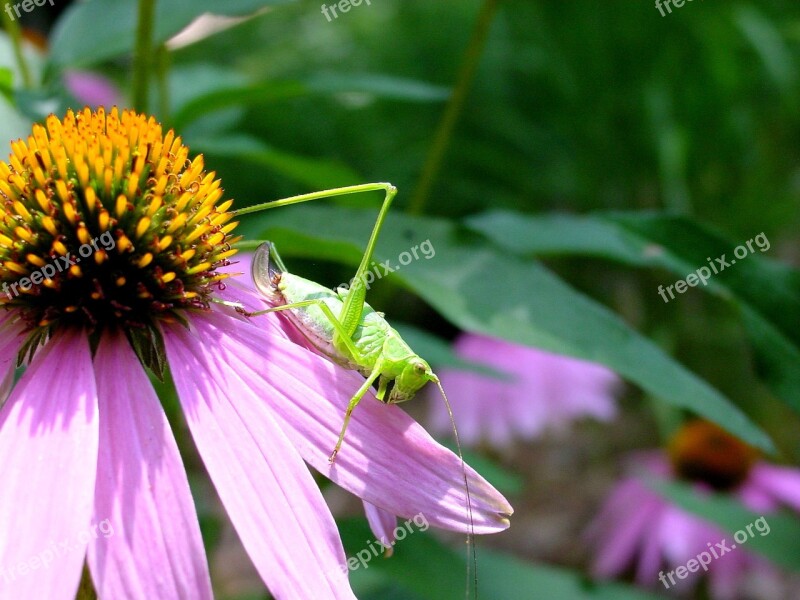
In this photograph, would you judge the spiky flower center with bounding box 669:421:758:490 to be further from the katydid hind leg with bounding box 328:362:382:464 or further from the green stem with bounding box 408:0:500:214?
the katydid hind leg with bounding box 328:362:382:464

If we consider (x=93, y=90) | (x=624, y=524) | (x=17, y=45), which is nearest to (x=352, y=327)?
(x=17, y=45)

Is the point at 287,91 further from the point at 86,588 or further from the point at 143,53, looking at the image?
the point at 86,588

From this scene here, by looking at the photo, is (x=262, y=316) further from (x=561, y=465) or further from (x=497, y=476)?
(x=561, y=465)

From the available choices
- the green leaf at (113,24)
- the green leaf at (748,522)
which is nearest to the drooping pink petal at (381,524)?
the green leaf at (113,24)

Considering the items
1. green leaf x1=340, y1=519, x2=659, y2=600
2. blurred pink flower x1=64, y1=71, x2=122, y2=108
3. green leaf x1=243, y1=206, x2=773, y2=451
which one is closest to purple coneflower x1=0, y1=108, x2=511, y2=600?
green leaf x1=243, y1=206, x2=773, y2=451

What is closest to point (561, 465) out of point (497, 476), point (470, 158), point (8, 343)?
point (470, 158)

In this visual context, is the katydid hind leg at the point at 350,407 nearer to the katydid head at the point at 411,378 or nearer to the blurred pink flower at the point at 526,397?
the katydid head at the point at 411,378
